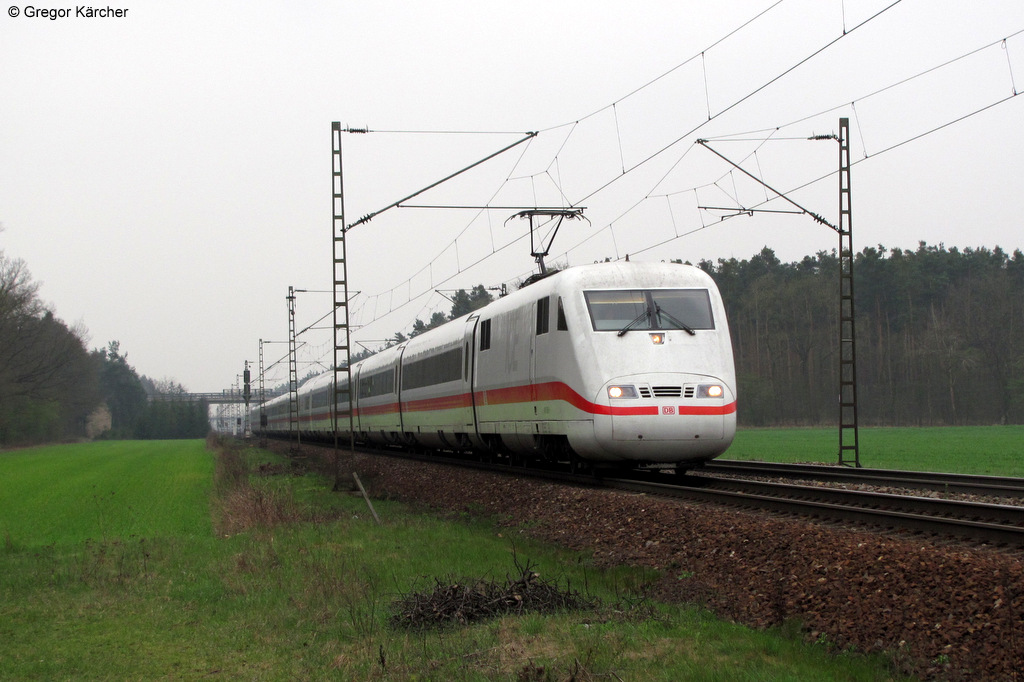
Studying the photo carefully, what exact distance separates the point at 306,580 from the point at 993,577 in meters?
7.09

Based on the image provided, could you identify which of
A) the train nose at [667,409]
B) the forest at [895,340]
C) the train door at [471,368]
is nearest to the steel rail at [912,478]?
the train nose at [667,409]

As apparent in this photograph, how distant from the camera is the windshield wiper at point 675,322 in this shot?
1692cm

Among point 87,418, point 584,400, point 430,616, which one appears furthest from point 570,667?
point 87,418

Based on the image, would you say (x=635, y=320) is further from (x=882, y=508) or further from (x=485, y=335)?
(x=485, y=335)

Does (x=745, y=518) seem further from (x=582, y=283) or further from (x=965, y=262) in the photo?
(x=965, y=262)

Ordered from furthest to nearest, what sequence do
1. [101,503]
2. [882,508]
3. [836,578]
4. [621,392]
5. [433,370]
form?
[433,370] < [101,503] < [621,392] < [882,508] < [836,578]

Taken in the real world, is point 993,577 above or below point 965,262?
below

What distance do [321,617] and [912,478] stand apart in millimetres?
12060

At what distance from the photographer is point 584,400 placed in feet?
54.2

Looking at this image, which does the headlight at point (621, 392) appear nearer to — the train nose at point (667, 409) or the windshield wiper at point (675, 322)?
the train nose at point (667, 409)

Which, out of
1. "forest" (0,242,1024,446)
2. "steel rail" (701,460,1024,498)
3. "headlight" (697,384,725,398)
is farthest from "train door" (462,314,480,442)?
"forest" (0,242,1024,446)

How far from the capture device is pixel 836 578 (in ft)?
27.6

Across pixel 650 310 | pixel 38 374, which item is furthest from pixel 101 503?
pixel 38 374

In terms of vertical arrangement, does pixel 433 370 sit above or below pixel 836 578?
above
